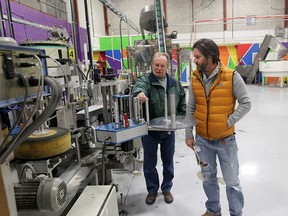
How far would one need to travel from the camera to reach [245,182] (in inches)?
91.5

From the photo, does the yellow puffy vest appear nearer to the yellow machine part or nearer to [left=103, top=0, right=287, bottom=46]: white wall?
the yellow machine part

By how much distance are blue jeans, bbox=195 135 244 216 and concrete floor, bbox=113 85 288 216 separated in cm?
33

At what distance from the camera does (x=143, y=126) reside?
1553 mm

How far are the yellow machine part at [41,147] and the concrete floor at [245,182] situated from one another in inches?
43.1

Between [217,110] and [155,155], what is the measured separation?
75 centimetres

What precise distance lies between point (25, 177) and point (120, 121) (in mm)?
617

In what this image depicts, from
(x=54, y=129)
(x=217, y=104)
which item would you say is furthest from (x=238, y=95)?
(x=54, y=129)

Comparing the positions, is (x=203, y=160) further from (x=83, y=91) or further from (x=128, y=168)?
(x=128, y=168)

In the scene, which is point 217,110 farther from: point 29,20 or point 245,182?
point 29,20

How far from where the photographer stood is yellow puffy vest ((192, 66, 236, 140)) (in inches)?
57.9

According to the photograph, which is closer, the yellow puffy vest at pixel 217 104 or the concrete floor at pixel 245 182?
the yellow puffy vest at pixel 217 104

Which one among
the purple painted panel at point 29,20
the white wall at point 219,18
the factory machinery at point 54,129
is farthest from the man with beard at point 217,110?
the white wall at point 219,18

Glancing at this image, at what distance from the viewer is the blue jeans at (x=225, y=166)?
5.06ft

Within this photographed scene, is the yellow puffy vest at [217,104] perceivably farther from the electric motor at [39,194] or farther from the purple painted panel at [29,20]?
the purple painted panel at [29,20]
